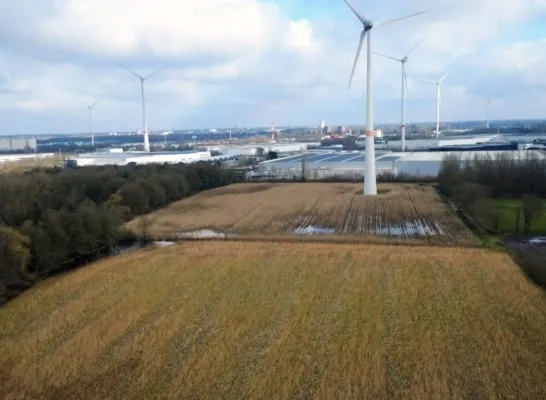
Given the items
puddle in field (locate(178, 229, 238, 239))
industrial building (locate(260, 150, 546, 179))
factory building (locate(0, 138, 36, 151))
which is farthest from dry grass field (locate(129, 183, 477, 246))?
factory building (locate(0, 138, 36, 151))

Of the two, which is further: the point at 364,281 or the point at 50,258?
the point at 50,258

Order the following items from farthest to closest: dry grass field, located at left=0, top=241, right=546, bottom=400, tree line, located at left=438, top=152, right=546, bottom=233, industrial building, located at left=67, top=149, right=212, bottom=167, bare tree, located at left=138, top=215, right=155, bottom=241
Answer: industrial building, located at left=67, top=149, right=212, bottom=167 → tree line, located at left=438, top=152, right=546, bottom=233 → bare tree, located at left=138, top=215, right=155, bottom=241 → dry grass field, located at left=0, top=241, right=546, bottom=400

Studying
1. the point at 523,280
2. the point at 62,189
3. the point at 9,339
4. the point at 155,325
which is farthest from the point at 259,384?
the point at 62,189

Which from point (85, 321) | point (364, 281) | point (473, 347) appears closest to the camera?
point (473, 347)

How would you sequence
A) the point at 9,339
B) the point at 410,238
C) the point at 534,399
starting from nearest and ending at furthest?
the point at 534,399, the point at 9,339, the point at 410,238

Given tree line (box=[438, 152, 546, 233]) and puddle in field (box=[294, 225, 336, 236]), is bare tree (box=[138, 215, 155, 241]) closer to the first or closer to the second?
puddle in field (box=[294, 225, 336, 236])

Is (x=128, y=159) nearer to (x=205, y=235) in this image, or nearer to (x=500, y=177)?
(x=205, y=235)

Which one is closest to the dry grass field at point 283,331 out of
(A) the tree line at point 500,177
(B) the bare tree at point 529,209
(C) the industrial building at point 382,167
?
(B) the bare tree at point 529,209

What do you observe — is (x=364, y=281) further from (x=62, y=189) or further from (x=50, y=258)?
(x=62, y=189)
